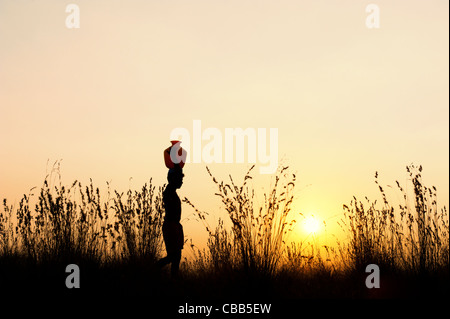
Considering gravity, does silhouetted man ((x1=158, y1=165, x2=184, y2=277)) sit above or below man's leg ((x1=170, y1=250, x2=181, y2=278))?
above

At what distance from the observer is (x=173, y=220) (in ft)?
19.6

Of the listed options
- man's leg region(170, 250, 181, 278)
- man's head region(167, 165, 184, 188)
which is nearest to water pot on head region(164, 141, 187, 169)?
man's head region(167, 165, 184, 188)

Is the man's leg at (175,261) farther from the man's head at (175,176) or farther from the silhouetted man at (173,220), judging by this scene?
the man's head at (175,176)

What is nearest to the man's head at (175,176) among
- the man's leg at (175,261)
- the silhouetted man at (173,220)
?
the silhouetted man at (173,220)

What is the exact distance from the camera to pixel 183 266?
6.43 meters

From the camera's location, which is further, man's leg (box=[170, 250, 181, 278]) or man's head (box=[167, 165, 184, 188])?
man's head (box=[167, 165, 184, 188])

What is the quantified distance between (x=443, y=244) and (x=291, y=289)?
1866 millimetres

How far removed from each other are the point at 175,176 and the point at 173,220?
0.55m

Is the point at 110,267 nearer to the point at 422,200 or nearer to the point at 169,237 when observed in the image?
the point at 169,237

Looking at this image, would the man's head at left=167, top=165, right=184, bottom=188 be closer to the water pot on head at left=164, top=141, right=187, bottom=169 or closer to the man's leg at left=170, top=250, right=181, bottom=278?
the water pot on head at left=164, top=141, right=187, bottom=169

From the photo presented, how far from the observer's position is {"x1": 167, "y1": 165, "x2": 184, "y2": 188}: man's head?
602 cm

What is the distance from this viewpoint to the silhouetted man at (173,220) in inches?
231

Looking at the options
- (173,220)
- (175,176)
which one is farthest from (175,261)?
(175,176)

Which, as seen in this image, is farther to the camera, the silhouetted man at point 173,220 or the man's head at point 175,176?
the man's head at point 175,176
